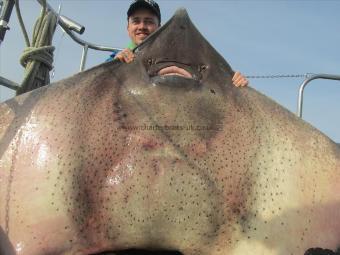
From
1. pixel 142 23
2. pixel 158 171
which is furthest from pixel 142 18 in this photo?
pixel 158 171

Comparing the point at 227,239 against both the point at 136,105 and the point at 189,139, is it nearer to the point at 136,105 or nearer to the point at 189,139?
the point at 189,139

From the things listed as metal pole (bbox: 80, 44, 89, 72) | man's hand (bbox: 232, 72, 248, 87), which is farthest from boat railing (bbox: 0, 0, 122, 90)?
man's hand (bbox: 232, 72, 248, 87)

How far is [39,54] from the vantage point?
3127 millimetres

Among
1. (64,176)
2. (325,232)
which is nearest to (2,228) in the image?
(64,176)

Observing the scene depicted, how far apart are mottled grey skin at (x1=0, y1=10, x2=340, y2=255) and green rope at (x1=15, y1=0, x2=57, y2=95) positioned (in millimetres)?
738

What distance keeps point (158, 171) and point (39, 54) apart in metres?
1.47

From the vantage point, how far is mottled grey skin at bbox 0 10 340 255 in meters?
2.22

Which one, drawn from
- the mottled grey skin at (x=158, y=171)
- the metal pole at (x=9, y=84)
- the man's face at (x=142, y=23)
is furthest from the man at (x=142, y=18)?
the mottled grey skin at (x=158, y=171)

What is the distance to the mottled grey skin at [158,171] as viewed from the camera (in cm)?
222

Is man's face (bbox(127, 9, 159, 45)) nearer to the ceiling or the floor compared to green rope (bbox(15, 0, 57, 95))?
nearer to the ceiling

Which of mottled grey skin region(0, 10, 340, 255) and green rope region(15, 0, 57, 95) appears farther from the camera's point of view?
green rope region(15, 0, 57, 95)

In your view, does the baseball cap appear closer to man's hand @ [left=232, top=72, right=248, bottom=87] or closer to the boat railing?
the boat railing

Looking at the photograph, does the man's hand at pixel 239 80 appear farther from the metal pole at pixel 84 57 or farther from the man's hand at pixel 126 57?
the metal pole at pixel 84 57

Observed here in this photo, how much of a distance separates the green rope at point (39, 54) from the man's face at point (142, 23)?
3.46ft
